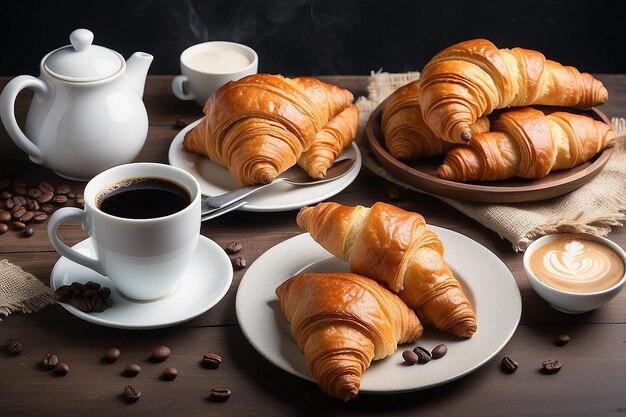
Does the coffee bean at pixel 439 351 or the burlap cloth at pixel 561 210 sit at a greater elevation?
the coffee bean at pixel 439 351

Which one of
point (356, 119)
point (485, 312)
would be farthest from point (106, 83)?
point (485, 312)

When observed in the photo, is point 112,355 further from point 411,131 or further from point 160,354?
point 411,131

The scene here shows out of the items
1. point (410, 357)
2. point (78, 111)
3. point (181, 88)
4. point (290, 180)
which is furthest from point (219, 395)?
point (181, 88)

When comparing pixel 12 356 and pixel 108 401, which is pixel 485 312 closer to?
pixel 108 401

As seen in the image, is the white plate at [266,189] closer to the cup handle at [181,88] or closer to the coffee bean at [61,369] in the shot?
the cup handle at [181,88]

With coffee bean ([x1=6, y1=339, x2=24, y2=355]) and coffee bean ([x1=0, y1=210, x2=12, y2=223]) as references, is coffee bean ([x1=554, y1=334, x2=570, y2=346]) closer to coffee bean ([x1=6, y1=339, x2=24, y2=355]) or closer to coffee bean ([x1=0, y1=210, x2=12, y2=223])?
coffee bean ([x1=6, y1=339, x2=24, y2=355])

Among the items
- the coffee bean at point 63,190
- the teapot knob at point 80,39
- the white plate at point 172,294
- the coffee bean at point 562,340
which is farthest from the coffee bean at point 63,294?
the coffee bean at point 562,340
